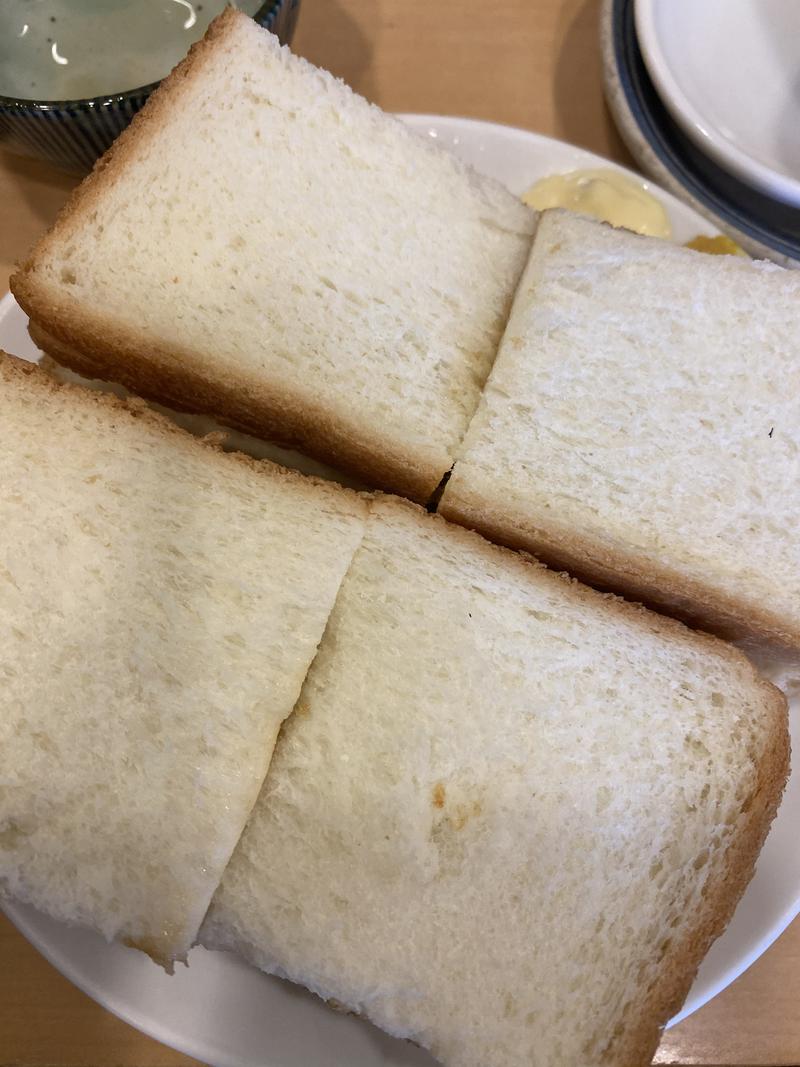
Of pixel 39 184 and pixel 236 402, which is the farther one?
pixel 39 184

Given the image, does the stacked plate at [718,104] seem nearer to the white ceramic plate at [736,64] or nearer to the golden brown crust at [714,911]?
the white ceramic plate at [736,64]

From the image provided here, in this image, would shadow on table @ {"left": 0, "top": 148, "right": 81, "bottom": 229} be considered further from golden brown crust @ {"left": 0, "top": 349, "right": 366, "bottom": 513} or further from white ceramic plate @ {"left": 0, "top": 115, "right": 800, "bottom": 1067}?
white ceramic plate @ {"left": 0, "top": 115, "right": 800, "bottom": 1067}

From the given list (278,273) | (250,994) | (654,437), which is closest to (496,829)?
(250,994)

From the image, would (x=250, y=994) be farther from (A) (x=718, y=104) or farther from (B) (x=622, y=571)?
(A) (x=718, y=104)

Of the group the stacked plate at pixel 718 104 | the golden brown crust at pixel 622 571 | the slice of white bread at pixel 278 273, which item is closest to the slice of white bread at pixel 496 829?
the golden brown crust at pixel 622 571

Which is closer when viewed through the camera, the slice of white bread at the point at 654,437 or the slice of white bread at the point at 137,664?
the slice of white bread at the point at 137,664

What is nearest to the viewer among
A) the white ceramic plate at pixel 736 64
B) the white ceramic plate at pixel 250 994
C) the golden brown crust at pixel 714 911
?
the golden brown crust at pixel 714 911

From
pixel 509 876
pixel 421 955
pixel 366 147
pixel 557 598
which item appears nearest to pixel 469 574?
pixel 557 598

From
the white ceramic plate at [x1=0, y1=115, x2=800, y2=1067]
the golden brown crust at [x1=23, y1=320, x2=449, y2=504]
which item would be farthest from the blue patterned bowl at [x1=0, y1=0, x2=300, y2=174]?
the white ceramic plate at [x1=0, y1=115, x2=800, y2=1067]
